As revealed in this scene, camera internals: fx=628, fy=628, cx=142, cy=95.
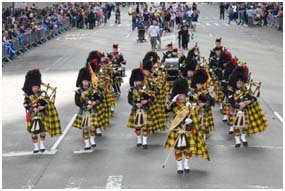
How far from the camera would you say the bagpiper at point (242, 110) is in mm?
13172

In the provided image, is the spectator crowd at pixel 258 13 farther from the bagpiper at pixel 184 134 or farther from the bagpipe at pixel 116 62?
the bagpiper at pixel 184 134

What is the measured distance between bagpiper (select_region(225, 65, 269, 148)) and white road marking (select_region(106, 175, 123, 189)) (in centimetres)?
304

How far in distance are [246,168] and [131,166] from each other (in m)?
2.22

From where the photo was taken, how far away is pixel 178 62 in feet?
61.4

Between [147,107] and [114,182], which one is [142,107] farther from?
[114,182]

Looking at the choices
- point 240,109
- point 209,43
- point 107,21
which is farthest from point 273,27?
point 240,109

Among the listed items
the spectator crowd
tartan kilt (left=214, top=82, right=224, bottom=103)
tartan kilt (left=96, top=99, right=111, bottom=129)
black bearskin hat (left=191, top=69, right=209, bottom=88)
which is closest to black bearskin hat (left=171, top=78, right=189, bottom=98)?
black bearskin hat (left=191, top=69, right=209, bottom=88)

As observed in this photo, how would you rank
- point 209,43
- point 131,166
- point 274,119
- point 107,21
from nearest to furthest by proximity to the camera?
point 131,166, point 274,119, point 209,43, point 107,21

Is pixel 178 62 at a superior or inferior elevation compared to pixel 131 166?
superior

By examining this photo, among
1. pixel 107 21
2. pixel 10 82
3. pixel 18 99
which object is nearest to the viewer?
pixel 18 99

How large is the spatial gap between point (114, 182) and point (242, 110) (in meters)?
3.48

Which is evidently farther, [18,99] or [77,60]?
[77,60]

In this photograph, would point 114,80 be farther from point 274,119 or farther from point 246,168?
point 246,168

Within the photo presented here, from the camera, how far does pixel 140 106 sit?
528 inches
